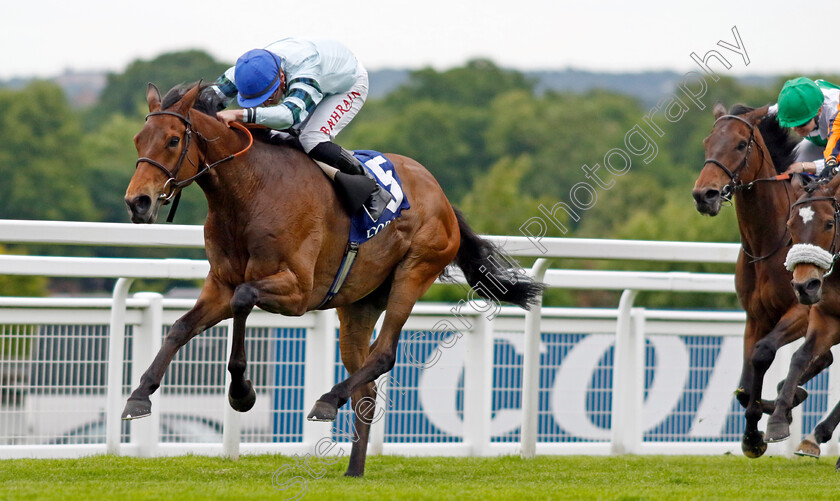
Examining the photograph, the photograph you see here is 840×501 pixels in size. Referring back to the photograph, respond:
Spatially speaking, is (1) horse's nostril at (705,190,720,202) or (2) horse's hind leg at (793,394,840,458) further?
(1) horse's nostril at (705,190,720,202)

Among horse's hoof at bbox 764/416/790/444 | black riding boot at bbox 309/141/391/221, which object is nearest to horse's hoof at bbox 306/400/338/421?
black riding boot at bbox 309/141/391/221

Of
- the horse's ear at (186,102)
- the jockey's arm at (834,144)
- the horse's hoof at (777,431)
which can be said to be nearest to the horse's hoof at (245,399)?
the horse's ear at (186,102)

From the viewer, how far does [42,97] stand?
6669 cm

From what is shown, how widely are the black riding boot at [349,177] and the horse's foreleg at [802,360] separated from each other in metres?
2.19

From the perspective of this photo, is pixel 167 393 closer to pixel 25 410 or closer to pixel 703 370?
pixel 25 410

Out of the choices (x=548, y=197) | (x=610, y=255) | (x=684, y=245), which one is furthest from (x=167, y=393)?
(x=548, y=197)

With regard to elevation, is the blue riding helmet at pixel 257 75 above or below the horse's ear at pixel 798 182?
above

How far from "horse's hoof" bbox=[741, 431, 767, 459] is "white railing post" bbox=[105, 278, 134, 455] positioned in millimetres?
3248

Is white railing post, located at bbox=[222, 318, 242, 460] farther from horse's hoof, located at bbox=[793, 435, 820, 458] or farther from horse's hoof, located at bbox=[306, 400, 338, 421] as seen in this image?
horse's hoof, located at bbox=[793, 435, 820, 458]

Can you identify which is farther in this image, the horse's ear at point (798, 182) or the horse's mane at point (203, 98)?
the horse's ear at point (798, 182)

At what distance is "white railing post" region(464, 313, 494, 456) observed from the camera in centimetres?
673

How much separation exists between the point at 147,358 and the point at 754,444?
10.5 ft

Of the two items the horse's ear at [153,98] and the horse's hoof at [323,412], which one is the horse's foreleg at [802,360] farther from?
the horse's ear at [153,98]

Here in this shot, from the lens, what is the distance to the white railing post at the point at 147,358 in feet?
19.7
